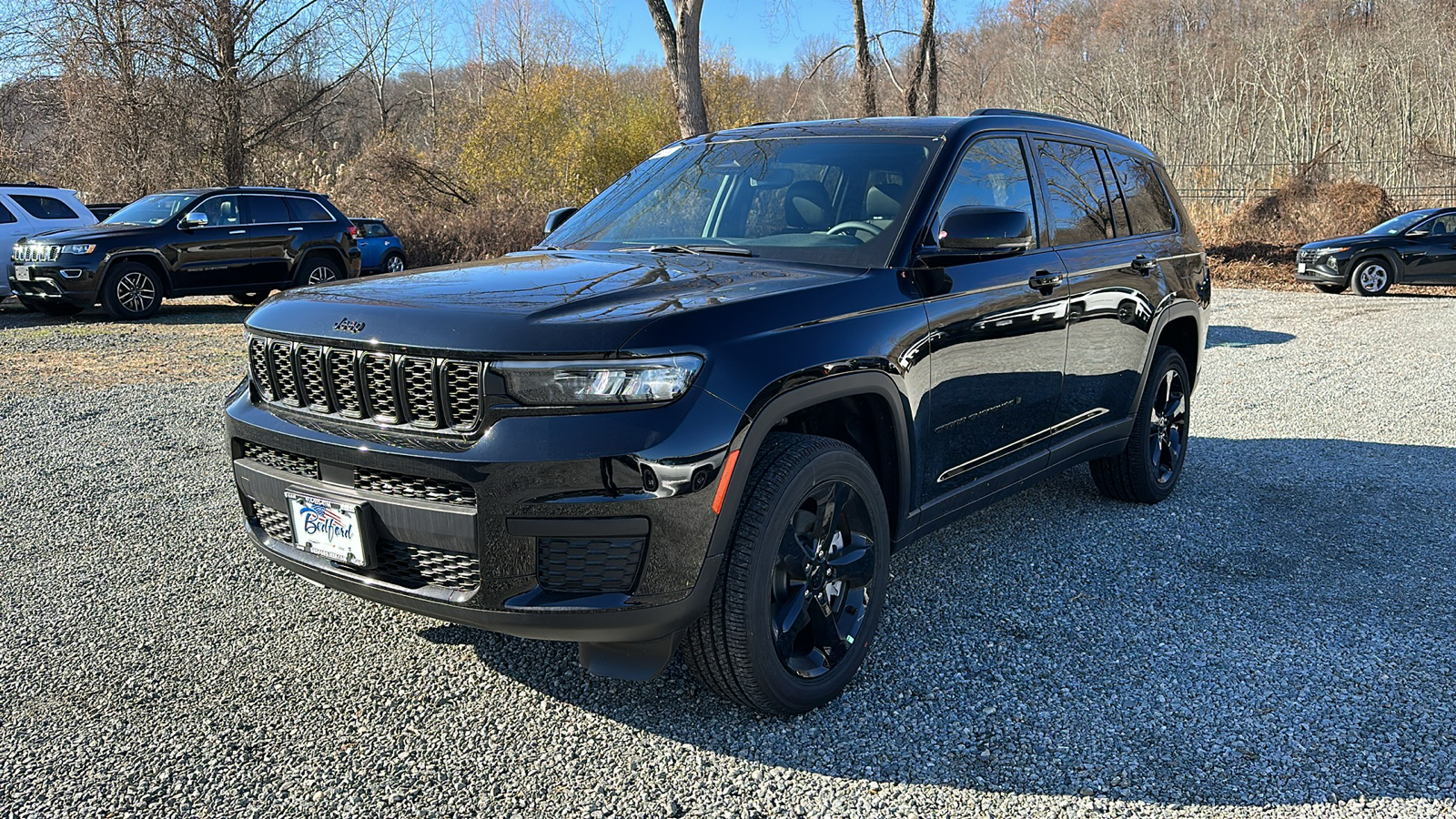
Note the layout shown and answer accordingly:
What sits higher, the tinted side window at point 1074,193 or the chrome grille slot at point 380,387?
the tinted side window at point 1074,193

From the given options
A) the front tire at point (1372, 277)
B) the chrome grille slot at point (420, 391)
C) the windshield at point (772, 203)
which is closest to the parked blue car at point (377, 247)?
the windshield at point (772, 203)

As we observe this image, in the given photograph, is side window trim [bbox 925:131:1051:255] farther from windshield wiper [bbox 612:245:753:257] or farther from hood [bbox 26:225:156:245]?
hood [bbox 26:225:156:245]

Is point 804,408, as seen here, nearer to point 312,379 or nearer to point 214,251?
point 312,379

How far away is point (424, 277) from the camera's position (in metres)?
3.30

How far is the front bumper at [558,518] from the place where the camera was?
2.54 m

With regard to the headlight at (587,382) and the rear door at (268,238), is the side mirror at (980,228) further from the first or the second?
the rear door at (268,238)

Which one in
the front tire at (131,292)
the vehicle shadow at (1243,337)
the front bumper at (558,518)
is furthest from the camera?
the front tire at (131,292)

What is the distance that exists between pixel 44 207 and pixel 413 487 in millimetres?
15240

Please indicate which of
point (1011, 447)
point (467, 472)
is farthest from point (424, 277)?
point (1011, 447)

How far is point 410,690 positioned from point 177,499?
8.94ft

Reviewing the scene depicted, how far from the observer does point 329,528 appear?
286cm

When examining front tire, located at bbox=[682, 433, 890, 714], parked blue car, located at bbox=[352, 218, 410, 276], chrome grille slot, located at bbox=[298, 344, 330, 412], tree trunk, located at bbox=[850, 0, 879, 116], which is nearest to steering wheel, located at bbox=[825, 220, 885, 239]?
front tire, located at bbox=[682, 433, 890, 714]

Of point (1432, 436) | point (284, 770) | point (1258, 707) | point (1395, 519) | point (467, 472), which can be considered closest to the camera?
point (467, 472)

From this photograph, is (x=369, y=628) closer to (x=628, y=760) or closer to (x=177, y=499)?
(x=628, y=760)
